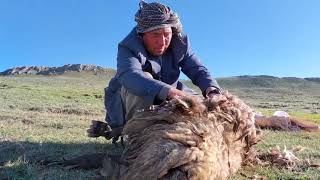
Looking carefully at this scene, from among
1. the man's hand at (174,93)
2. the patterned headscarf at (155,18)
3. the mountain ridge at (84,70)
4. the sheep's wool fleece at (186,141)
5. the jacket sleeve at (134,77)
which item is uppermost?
the mountain ridge at (84,70)

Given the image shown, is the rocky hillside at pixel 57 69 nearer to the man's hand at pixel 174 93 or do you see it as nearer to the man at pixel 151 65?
the man at pixel 151 65

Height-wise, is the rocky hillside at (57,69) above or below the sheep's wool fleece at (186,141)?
above

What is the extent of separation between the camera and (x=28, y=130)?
8.05 m

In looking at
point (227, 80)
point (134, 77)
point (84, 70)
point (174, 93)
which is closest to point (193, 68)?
point (134, 77)

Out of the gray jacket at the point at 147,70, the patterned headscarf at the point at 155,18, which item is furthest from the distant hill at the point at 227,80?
the patterned headscarf at the point at 155,18

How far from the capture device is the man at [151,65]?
5.14m

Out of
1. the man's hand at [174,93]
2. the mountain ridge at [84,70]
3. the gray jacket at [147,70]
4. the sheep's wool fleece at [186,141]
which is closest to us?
the sheep's wool fleece at [186,141]

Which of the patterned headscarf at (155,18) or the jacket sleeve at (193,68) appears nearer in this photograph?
the patterned headscarf at (155,18)

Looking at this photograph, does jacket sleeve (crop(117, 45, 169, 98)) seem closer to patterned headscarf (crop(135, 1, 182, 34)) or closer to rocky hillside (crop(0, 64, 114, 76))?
patterned headscarf (crop(135, 1, 182, 34))

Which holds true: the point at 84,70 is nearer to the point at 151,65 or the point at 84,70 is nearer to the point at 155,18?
the point at 151,65

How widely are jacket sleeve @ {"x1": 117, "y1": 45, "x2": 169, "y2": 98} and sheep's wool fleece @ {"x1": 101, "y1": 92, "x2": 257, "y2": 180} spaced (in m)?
0.35

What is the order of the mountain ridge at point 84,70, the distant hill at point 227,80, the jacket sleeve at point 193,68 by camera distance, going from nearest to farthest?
the jacket sleeve at point 193,68
the distant hill at point 227,80
the mountain ridge at point 84,70

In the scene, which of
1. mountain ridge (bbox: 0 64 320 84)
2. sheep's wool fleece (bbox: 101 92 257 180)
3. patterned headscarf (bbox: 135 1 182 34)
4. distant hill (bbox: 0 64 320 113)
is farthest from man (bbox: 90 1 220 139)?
mountain ridge (bbox: 0 64 320 84)

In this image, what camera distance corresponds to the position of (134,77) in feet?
17.1
